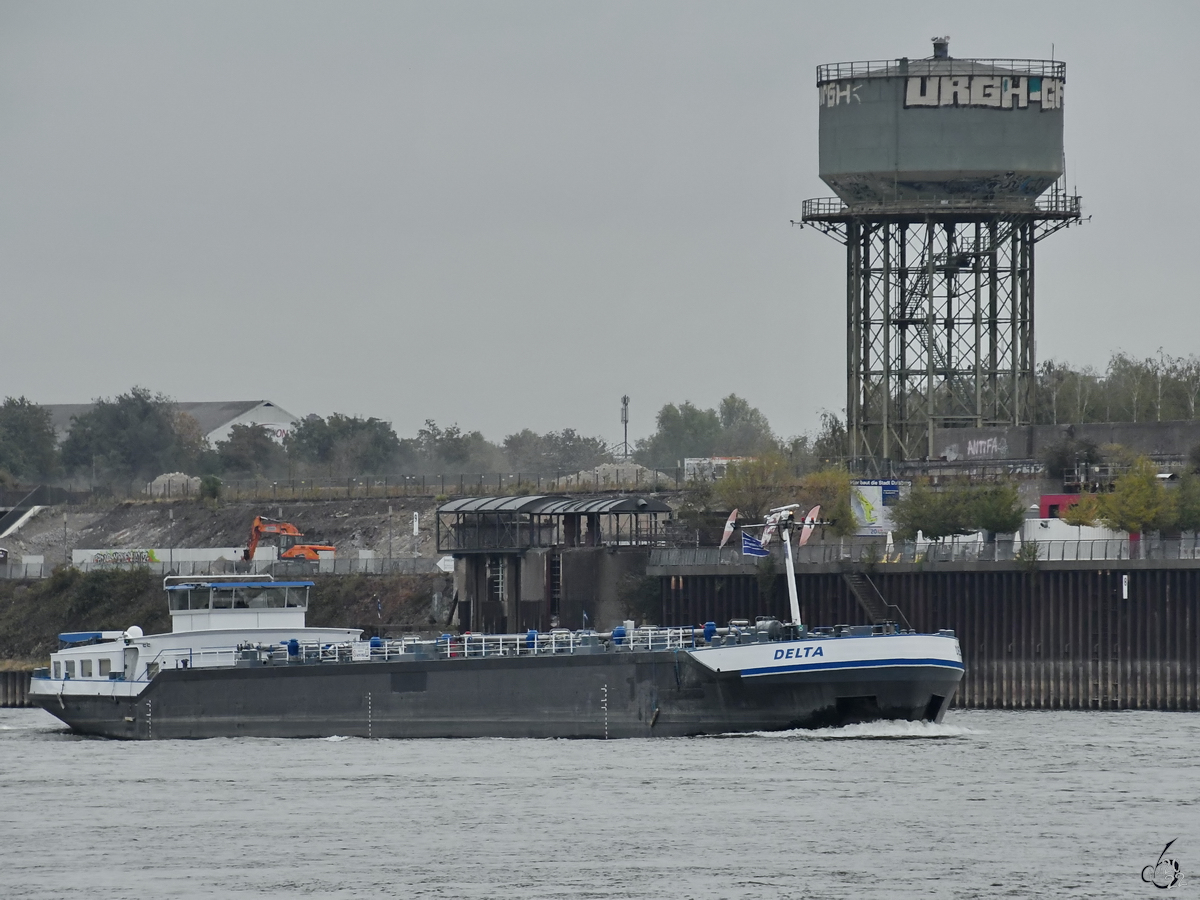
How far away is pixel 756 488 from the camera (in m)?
114

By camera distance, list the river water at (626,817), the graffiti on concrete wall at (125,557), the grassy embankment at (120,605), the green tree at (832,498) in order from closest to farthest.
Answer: the river water at (626,817) → the green tree at (832,498) → the grassy embankment at (120,605) → the graffiti on concrete wall at (125,557)

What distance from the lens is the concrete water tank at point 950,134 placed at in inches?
4796

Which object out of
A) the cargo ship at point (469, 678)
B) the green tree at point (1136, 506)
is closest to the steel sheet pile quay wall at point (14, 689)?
the cargo ship at point (469, 678)

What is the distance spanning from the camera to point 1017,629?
89.4 meters

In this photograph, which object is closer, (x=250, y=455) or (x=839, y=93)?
(x=839, y=93)

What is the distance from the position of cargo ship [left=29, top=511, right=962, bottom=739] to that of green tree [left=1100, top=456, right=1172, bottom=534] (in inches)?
971

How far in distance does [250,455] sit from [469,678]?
120m

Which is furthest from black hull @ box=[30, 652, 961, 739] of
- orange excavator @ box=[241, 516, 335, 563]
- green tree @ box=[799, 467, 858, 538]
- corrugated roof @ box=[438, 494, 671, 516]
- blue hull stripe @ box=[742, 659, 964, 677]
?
orange excavator @ box=[241, 516, 335, 563]

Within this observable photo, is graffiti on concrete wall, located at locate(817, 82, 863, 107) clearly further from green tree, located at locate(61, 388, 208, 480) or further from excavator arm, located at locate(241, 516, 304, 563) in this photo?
green tree, located at locate(61, 388, 208, 480)

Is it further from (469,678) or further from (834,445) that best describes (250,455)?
(469,678)

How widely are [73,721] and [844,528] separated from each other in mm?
35739

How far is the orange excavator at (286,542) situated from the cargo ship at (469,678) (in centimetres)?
2946

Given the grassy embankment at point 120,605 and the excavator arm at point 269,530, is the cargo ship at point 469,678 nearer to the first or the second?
the grassy embankment at point 120,605

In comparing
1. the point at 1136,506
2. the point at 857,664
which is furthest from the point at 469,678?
the point at 1136,506
